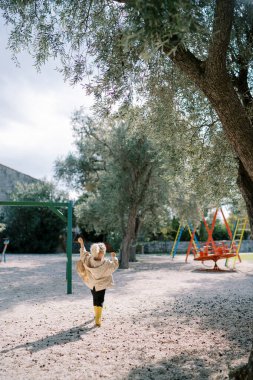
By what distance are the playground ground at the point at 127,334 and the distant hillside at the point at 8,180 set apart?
26.6 meters

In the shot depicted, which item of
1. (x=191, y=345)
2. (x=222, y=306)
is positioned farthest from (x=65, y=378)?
(x=222, y=306)

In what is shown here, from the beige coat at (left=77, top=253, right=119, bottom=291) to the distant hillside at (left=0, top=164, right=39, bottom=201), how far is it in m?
31.1

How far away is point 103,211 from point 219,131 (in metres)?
13.5

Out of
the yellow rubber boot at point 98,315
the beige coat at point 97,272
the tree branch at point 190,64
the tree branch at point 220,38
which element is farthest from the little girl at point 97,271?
the tree branch at point 220,38

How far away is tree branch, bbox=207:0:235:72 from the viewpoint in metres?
4.78

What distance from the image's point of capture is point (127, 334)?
651 centimetres

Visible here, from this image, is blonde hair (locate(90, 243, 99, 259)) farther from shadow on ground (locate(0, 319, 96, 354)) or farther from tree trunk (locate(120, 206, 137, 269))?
tree trunk (locate(120, 206, 137, 269))

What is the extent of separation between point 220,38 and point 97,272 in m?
4.49

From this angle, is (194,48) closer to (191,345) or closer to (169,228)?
(191,345)

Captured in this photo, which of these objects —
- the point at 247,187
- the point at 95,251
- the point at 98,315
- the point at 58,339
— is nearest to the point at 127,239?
the point at 95,251

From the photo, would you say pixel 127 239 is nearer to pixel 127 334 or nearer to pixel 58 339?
pixel 127 334

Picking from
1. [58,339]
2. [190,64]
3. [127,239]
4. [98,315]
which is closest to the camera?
[190,64]

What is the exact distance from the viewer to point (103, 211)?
2166 centimetres

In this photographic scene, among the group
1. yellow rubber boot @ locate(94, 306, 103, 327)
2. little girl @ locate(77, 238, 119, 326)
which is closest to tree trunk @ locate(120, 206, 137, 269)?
little girl @ locate(77, 238, 119, 326)
